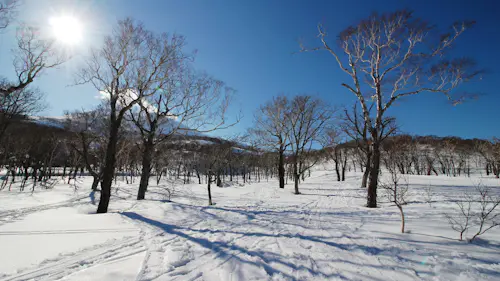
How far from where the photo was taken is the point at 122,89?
7777mm

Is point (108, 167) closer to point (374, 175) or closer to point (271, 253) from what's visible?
point (271, 253)

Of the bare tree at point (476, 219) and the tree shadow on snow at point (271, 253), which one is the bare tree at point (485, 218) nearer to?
the bare tree at point (476, 219)

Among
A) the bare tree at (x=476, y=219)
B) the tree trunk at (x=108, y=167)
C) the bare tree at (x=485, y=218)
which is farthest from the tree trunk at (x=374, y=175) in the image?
Answer: the tree trunk at (x=108, y=167)

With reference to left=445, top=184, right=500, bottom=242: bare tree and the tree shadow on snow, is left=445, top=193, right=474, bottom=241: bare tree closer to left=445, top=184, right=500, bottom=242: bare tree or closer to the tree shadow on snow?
left=445, top=184, right=500, bottom=242: bare tree

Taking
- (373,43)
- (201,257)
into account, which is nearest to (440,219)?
(201,257)

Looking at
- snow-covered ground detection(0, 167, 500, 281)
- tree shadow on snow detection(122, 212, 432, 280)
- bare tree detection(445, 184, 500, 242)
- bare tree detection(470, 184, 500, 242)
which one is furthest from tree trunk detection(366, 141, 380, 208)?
tree shadow on snow detection(122, 212, 432, 280)

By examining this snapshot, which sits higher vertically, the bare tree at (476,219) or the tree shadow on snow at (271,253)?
the bare tree at (476,219)

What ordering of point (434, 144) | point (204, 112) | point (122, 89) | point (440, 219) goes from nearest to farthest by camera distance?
point (440, 219)
point (122, 89)
point (204, 112)
point (434, 144)

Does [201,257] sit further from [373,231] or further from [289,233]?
[373,231]

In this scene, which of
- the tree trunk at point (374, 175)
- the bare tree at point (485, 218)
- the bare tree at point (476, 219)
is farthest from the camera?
the tree trunk at point (374, 175)

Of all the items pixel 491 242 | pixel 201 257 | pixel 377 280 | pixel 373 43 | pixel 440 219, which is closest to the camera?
pixel 377 280

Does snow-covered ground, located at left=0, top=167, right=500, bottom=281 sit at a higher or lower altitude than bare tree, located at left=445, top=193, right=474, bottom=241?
lower

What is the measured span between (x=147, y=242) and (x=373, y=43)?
1173cm

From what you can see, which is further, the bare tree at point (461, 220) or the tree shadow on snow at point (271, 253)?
the bare tree at point (461, 220)
